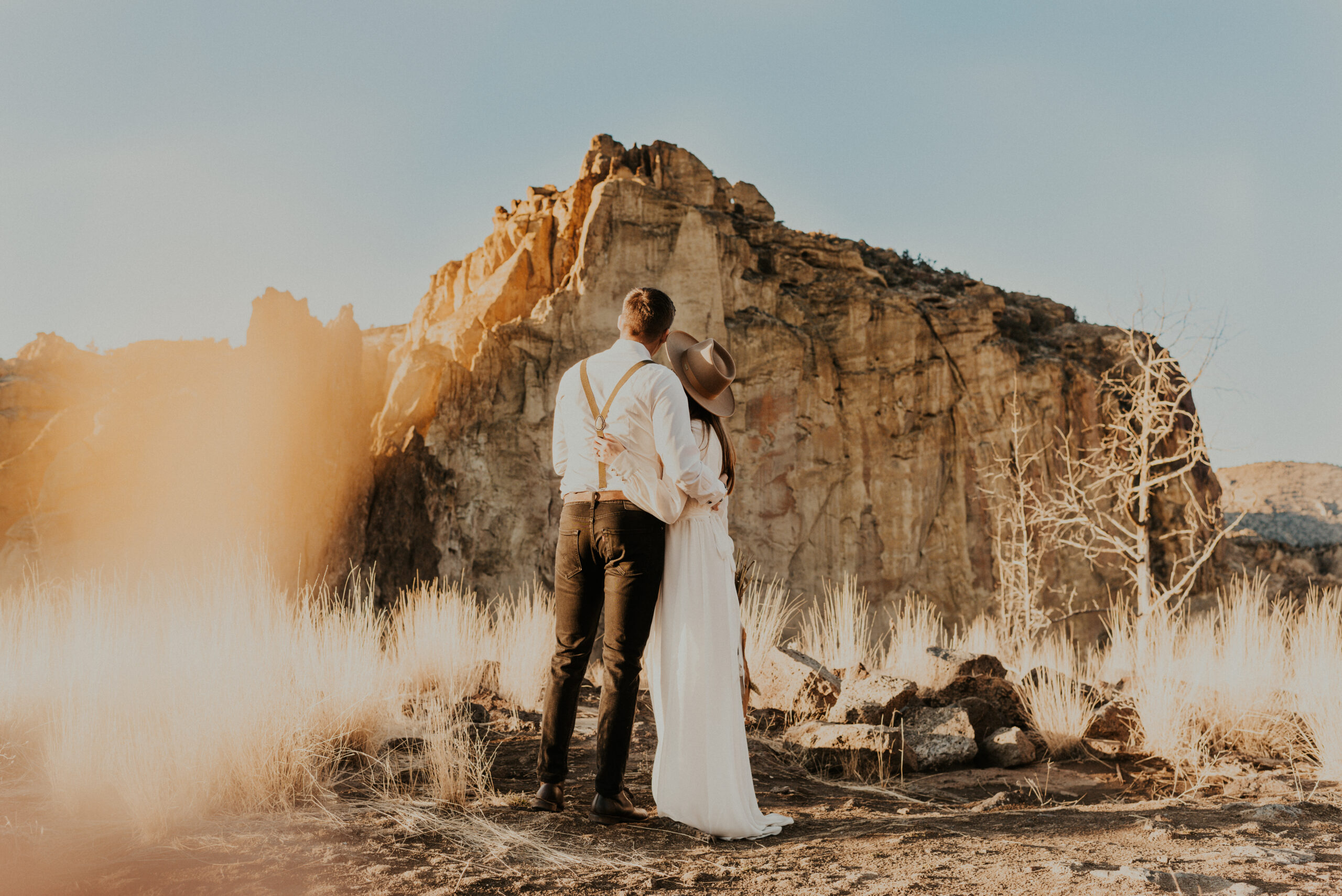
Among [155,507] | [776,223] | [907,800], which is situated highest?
[776,223]

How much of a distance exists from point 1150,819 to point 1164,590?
6.25 meters

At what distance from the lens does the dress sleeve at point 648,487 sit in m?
3.37

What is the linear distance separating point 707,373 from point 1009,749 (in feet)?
10.7

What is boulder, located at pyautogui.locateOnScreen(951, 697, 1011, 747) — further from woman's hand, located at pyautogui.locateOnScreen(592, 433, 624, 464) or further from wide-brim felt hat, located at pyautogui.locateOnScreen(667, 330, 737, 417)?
woman's hand, located at pyautogui.locateOnScreen(592, 433, 624, 464)

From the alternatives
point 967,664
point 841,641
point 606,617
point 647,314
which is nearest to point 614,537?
point 606,617

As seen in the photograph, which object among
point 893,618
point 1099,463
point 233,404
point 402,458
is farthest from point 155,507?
point 1099,463

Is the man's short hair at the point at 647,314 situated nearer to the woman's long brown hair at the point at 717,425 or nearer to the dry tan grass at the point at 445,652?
the woman's long brown hair at the point at 717,425

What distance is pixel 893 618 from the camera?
2027 centimetres

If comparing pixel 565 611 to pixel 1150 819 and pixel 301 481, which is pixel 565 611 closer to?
pixel 1150 819

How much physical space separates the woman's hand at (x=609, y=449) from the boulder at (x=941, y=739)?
9.48 ft

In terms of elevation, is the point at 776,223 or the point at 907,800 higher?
the point at 776,223

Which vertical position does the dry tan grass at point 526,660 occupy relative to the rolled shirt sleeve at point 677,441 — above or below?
below

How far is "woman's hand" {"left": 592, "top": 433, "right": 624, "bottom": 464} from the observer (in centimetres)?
339

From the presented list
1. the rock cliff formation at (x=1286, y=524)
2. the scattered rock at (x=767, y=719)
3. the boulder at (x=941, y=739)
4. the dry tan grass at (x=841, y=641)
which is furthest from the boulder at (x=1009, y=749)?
the rock cliff formation at (x=1286, y=524)
